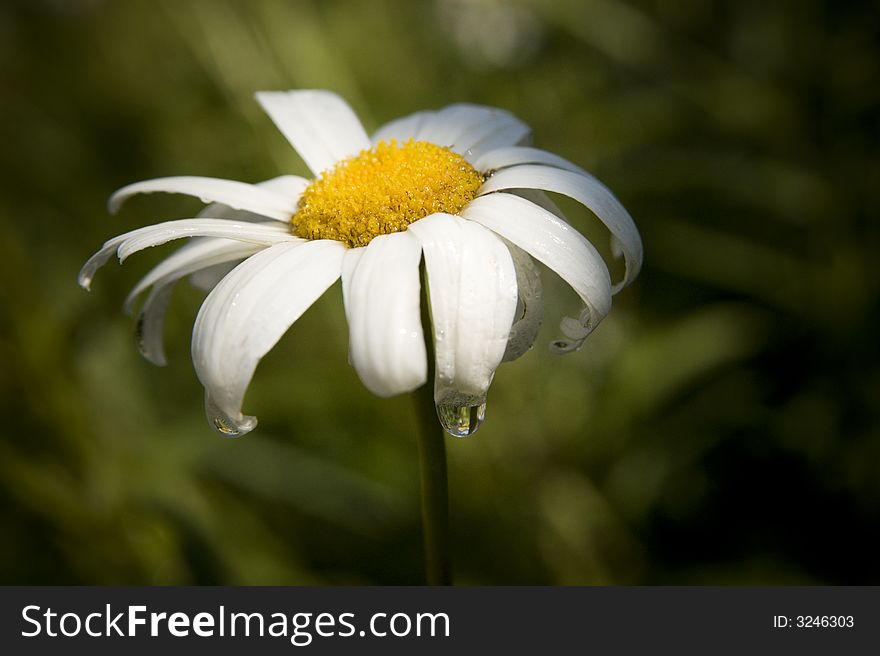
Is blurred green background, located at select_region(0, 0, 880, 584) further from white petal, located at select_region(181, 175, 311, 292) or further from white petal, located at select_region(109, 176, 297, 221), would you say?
white petal, located at select_region(109, 176, 297, 221)

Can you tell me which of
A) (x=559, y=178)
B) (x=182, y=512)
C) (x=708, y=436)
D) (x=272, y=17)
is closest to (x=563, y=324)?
(x=559, y=178)

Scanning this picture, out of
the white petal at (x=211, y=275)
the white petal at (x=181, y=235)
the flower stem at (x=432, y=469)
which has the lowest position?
the flower stem at (x=432, y=469)

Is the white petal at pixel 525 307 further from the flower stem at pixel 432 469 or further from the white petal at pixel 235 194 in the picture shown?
the white petal at pixel 235 194

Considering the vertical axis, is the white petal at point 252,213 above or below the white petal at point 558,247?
above

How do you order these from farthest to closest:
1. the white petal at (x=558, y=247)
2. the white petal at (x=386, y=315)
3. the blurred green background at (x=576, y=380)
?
the blurred green background at (x=576, y=380) < the white petal at (x=558, y=247) < the white petal at (x=386, y=315)

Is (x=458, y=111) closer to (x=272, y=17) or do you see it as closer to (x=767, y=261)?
(x=767, y=261)

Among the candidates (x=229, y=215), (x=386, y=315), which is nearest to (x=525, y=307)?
(x=386, y=315)

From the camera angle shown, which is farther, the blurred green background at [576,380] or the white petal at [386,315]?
the blurred green background at [576,380]

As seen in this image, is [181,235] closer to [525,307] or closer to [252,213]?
[252,213]

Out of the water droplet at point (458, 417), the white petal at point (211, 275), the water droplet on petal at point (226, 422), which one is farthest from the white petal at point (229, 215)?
the water droplet at point (458, 417)
